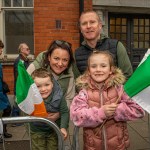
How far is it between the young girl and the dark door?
227 inches

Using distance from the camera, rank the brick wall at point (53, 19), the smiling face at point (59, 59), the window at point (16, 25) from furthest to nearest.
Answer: the window at point (16, 25)
the brick wall at point (53, 19)
the smiling face at point (59, 59)

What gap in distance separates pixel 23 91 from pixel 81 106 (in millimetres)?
477

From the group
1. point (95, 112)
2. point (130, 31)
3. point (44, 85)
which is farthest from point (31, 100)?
point (130, 31)

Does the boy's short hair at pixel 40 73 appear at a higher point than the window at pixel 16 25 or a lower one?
lower

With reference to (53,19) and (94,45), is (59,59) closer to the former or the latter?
(94,45)

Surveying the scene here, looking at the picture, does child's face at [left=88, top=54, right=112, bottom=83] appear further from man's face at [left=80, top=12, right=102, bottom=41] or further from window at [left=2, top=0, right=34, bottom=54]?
window at [left=2, top=0, right=34, bottom=54]

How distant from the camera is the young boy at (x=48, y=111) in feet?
8.62

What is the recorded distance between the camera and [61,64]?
2795 mm

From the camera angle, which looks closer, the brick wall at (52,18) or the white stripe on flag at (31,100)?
the white stripe on flag at (31,100)

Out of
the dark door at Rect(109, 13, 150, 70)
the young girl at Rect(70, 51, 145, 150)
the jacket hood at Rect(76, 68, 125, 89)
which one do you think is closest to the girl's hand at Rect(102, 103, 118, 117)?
the young girl at Rect(70, 51, 145, 150)

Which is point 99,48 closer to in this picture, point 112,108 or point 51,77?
point 51,77

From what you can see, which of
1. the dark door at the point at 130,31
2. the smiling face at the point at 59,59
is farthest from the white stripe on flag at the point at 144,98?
the dark door at the point at 130,31

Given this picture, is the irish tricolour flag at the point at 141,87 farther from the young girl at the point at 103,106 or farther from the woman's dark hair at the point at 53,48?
the woman's dark hair at the point at 53,48

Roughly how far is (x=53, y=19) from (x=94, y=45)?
3926 millimetres
